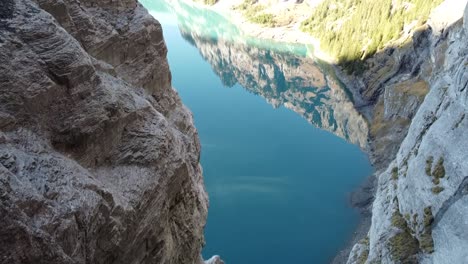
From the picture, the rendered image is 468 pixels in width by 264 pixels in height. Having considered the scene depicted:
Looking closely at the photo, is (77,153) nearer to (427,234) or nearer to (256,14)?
(427,234)

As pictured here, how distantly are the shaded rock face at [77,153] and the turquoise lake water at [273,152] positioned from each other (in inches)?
1436

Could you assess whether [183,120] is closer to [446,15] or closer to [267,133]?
[267,133]

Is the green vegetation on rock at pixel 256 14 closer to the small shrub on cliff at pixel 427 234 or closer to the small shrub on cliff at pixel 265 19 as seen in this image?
the small shrub on cliff at pixel 265 19

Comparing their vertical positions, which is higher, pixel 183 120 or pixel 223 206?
pixel 183 120

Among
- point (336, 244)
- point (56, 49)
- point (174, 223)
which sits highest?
point (56, 49)

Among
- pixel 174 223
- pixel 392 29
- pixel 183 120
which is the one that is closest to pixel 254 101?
pixel 392 29

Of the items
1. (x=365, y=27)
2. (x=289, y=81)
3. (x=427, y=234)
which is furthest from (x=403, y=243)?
(x=365, y=27)

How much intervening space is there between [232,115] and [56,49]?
76245 mm

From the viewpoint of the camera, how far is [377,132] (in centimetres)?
7569

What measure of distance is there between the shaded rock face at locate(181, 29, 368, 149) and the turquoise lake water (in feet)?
0.87

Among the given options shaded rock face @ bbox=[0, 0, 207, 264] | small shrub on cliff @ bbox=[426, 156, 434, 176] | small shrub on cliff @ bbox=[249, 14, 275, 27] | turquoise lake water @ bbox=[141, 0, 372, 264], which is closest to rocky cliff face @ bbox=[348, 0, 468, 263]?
small shrub on cliff @ bbox=[426, 156, 434, 176]

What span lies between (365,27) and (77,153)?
12429cm

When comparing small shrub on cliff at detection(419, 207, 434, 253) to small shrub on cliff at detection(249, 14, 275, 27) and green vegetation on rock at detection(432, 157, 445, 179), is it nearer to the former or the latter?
green vegetation on rock at detection(432, 157, 445, 179)

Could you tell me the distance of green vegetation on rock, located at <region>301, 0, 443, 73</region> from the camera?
108 m
